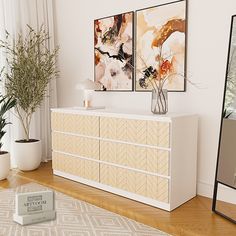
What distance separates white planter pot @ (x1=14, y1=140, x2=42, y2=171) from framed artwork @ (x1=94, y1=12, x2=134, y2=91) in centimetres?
118

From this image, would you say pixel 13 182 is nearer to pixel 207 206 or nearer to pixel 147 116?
pixel 147 116

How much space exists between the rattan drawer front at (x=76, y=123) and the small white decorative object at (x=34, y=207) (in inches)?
45.1

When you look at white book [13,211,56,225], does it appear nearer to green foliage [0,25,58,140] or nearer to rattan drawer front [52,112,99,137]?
rattan drawer front [52,112,99,137]

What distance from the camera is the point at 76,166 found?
3664mm

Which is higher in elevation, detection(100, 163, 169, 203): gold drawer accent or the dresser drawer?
the dresser drawer

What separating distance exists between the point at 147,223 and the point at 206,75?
1.50m

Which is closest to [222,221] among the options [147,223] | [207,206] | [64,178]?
[207,206]

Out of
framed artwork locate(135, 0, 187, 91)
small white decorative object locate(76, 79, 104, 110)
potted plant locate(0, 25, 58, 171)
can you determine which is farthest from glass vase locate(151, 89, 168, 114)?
potted plant locate(0, 25, 58, 171)

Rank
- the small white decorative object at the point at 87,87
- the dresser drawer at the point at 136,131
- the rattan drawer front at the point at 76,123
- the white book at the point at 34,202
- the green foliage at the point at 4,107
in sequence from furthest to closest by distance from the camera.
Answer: the green foliage at the point at 4,107 < the small white decorative object at the point at 87,87 < the rattan drawer front at the point at 76,123 < the dresser drawer at the point at 136,131 < the white book at the point at 34,202

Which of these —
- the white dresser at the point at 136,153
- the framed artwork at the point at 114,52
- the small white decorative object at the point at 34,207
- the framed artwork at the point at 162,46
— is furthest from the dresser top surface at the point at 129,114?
the small white decorative object at the point at 34,207

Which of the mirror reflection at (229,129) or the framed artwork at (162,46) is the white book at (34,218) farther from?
the framed artwork at (162,46)

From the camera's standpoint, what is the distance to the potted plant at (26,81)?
392cm

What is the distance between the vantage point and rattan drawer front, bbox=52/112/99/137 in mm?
3414

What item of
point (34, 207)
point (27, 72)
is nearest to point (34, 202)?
point (34, 207)
